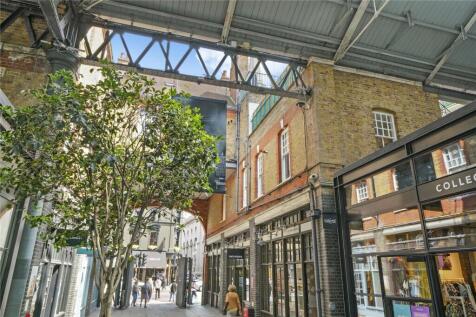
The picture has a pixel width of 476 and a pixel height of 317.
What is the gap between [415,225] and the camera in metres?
6.90

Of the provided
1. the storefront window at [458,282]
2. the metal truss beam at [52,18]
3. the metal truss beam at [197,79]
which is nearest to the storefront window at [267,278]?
the metal truss beam at [197,79]

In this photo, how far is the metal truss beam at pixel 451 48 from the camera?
9.78 meters

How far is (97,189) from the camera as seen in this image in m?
5.58

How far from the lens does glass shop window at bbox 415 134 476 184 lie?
5785mm

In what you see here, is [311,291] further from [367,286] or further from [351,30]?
[351,30]

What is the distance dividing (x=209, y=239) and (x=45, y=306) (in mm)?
14874

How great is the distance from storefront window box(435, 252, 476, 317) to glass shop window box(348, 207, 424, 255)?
591 millimetres

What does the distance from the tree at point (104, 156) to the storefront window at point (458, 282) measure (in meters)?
4.74

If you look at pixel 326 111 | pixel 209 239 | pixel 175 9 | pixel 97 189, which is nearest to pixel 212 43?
pixel 175 9

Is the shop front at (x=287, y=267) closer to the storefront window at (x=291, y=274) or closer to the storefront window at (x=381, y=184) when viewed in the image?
the storefront window at (x=291, y=274)

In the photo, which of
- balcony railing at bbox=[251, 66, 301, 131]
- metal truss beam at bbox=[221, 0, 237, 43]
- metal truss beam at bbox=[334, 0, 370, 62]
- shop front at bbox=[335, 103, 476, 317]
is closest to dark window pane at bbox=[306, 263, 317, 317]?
shop front at bbox=[335, 103, 476, 317]

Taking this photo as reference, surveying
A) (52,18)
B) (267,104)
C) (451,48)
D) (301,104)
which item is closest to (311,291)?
(301,104)

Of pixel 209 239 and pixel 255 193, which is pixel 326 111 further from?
pixel 209 239

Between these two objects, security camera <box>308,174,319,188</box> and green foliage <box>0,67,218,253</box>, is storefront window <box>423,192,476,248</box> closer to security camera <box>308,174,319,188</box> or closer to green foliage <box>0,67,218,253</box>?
security camera <box>308,174,319,188</box>
